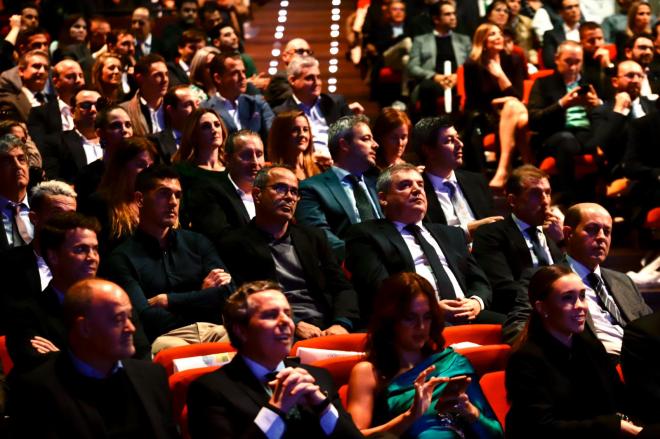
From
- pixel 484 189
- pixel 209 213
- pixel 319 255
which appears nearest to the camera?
pixel 319 255

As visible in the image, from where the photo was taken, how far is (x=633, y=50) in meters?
8.24

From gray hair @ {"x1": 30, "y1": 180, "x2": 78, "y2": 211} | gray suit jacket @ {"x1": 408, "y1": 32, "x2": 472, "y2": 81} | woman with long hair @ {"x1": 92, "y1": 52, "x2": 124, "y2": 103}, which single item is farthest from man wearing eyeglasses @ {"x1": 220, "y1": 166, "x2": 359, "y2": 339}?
gray suit jacket @ {"x1": 408, "y1": 32, "x2": 472, "y2": 81}

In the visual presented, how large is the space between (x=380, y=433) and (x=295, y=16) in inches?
310

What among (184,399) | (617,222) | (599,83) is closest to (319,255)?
(184,399)

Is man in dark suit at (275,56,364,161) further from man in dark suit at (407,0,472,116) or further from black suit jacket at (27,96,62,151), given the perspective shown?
man in dark suit at (407,0,472,116)

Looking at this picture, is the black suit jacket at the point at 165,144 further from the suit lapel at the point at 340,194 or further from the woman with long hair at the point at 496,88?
the woman with long hair at the point at 496,88

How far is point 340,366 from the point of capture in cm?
375

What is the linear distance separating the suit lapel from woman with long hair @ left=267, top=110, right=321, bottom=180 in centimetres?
30

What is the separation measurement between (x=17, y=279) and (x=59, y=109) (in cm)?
273

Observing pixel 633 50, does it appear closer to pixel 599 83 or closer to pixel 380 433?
pixel 599 83

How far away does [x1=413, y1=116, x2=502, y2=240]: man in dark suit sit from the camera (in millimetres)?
5555

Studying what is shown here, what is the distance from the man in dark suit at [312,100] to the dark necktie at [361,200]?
111cm

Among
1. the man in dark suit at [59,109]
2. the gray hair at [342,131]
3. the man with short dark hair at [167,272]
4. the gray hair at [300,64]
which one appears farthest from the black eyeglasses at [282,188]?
the gray hair at [300,64]

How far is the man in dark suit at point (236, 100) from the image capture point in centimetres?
659
